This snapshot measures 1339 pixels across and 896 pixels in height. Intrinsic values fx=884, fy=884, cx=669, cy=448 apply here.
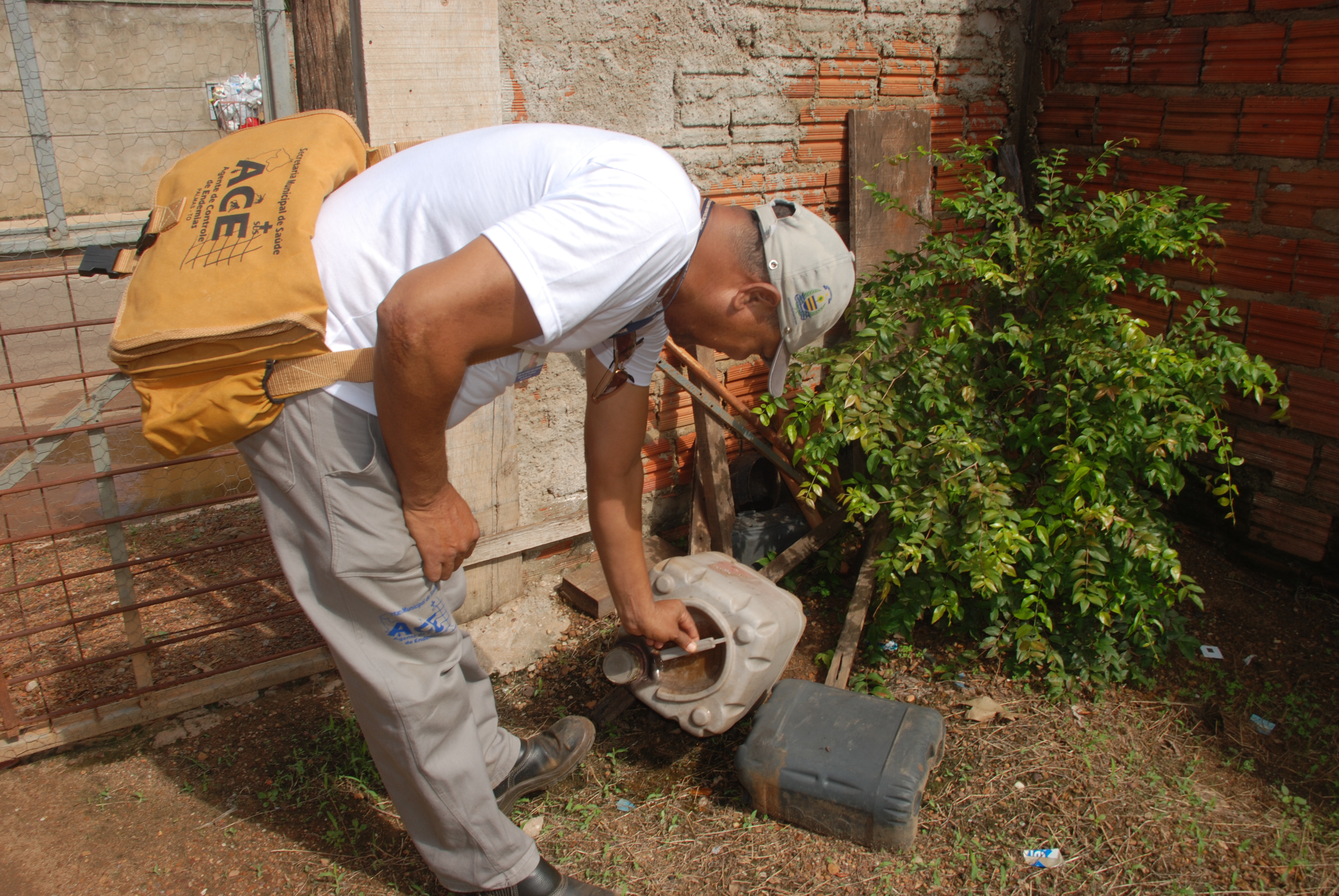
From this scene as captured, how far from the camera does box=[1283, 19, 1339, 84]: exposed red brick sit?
317 centimetres

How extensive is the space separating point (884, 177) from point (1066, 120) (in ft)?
3.35

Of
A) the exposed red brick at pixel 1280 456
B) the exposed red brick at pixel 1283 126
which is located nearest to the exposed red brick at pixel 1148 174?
the exposed red brick at pixel 1283 126

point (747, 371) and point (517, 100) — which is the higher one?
point (517, 100)

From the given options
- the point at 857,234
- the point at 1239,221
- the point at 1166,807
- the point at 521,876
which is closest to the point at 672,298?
the point at 521,876

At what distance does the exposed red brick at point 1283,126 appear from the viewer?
128 inches

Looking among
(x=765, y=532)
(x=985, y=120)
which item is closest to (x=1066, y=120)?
(x=985, y=120)

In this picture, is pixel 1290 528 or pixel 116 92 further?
pixel 116 92

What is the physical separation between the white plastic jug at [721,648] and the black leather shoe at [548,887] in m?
0.51

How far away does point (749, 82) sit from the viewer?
11.4ft

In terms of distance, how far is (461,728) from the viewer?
204 cm

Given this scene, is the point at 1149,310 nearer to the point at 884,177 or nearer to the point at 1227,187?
the point at 1227,187

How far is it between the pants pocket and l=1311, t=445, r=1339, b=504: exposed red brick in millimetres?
3428

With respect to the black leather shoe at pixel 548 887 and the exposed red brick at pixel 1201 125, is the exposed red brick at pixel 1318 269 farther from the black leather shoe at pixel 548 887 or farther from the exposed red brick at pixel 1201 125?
the black leather shoe at pixel 548 887

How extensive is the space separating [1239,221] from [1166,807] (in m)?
2.35
